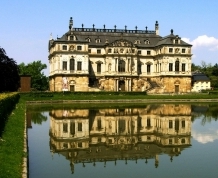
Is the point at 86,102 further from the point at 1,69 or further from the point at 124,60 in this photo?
the point at 124,60

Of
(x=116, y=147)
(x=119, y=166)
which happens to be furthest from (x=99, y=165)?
(x=116, y=147)

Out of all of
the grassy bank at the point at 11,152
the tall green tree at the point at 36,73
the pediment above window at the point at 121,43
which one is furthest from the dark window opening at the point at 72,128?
the tall green tree at the point at 36,73

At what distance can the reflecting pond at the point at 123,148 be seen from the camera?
14.1 m

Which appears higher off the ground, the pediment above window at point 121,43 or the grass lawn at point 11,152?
the pediment above window at point 121,43

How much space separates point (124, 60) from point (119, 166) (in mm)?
57293

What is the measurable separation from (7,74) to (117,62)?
2646cm

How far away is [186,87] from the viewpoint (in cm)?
7350

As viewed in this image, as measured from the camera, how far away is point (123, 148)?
18.2m

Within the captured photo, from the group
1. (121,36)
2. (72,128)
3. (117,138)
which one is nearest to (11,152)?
(117,138)

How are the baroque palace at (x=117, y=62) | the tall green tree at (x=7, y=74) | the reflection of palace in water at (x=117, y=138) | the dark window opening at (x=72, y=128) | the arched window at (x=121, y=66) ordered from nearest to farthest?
the reflection of palace in water at (x=117, y=138) → the dark window opening at (x=72, y=128) → the tall green tree at (x=7, y=74) → the baroque palace at (x=117, y=62) → the arched window at (x=121, y=66)

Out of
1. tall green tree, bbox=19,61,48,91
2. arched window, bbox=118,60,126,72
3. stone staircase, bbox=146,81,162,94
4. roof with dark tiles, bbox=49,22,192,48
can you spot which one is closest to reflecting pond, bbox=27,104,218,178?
stone staircase, bbox=146,81,162,94

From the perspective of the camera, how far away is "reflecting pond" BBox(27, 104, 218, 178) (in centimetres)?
1409

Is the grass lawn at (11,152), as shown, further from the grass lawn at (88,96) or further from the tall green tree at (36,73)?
the tall green tree at (36,73)

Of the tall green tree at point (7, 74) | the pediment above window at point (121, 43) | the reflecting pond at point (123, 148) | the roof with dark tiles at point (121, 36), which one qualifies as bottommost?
the reflecting pond at point (123, 148)
